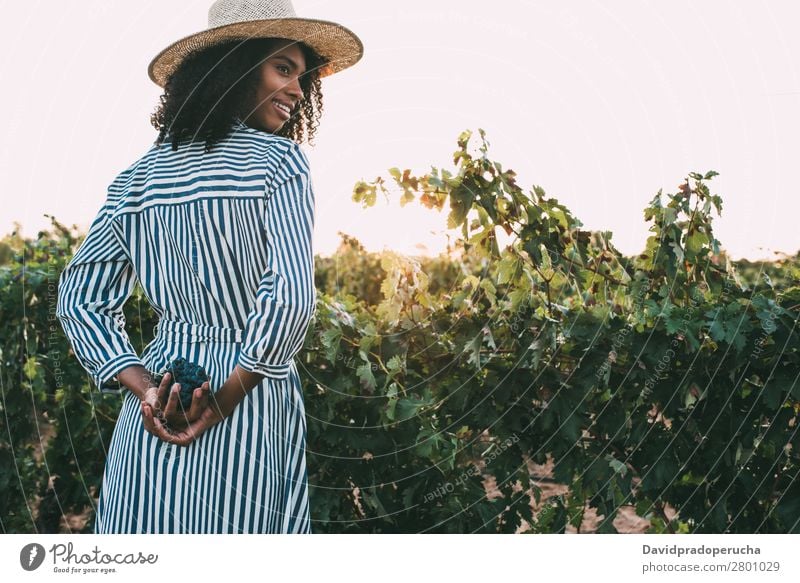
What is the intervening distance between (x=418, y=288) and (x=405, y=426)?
49 cm

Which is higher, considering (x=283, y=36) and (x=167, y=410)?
(x=283, y=36)

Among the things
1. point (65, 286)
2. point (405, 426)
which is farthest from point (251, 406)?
point (405, 426)

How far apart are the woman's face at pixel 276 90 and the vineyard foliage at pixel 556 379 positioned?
798 mm

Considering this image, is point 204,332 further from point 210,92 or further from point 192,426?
point 210,92

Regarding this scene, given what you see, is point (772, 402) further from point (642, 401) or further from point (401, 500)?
point (401, 500)

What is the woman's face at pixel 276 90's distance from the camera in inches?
77.4

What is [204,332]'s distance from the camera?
187 cm

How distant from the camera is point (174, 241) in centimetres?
184

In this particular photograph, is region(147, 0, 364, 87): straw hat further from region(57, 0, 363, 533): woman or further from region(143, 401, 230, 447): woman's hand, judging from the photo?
region(143, 401, 230, 447): woman's hand

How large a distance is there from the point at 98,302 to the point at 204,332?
1.03 feet
